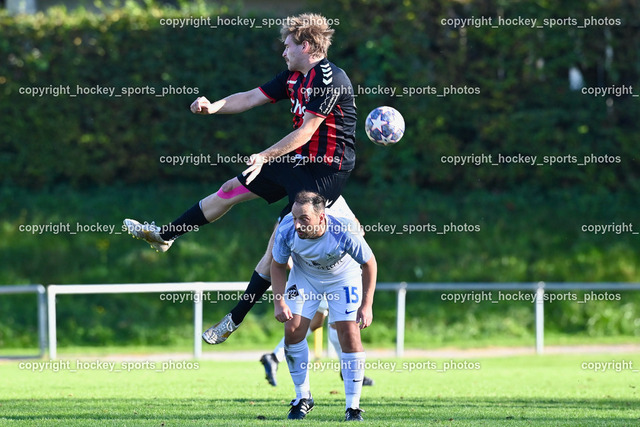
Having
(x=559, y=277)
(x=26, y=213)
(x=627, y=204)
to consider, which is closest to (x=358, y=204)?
(x=559, y=277)

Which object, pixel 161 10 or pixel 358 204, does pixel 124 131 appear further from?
pixel 358 204

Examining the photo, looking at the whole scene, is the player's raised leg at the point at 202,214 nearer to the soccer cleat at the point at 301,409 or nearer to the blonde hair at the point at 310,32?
the blonde hair at the point at 310,32

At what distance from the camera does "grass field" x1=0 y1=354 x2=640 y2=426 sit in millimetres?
6762

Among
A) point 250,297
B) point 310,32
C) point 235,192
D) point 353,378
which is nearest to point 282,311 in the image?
point 353,378

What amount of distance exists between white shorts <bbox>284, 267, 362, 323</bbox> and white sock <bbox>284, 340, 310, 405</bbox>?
278 mm

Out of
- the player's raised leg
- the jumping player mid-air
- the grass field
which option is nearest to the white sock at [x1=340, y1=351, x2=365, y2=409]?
the jumping player mid-air

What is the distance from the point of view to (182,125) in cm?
1841

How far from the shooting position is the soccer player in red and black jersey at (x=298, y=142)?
7.19m

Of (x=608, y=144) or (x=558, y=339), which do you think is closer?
(x=558, y=339)

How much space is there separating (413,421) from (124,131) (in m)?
13.4

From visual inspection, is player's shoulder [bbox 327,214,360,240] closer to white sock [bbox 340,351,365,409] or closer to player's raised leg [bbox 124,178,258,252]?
white sock [bbox 340,351,365,409]

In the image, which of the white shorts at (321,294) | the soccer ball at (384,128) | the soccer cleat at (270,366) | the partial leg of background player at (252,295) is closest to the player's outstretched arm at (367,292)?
the white shorts at (321,294)

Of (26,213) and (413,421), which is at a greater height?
(26,213)

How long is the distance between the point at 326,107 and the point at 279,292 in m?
1.50
